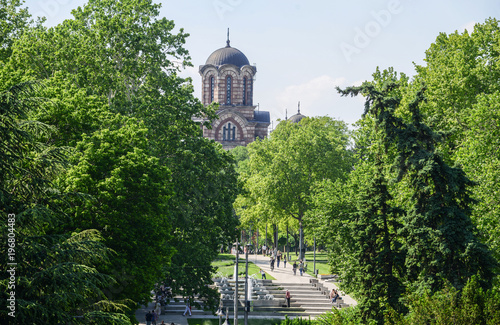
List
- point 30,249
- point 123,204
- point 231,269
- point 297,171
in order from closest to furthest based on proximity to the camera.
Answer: point 30,249 → point 123,204 → point 231,269 → point 297,171

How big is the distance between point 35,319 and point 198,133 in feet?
63.5

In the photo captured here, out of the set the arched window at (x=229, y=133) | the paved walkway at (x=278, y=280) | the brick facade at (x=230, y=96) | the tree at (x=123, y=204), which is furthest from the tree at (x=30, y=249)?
the arched window at (x=229, y=133)

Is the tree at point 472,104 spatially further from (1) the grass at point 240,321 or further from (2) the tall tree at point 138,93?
(1) the grass at point 240,321

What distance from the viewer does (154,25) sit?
31.7m

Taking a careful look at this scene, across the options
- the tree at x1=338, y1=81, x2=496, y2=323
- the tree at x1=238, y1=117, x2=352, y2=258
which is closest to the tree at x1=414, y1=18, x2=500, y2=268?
the tree at x1=338, y1=81, x2=496, y2=323

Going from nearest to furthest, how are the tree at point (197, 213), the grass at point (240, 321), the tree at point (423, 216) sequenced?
the tree at point (423, 216), the tree at point (197, 213), the grass at point (240, 321)

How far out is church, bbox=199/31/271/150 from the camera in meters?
93.4

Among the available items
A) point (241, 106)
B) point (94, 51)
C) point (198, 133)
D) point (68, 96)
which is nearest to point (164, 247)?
point (68, 96)

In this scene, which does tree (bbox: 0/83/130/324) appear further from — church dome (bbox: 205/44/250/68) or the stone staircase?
church dome (bbox: 205/44/250/68)

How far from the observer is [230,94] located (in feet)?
312

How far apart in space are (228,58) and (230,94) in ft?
19.0

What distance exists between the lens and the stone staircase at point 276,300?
1468 inches

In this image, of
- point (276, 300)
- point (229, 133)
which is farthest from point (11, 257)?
point (229, 133)

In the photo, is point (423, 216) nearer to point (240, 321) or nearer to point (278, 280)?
point (240, 321)
